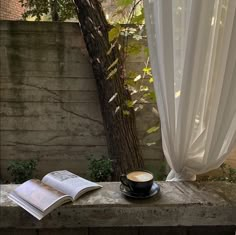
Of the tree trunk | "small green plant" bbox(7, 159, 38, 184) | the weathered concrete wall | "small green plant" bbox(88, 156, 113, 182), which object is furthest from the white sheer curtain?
"small green plant" bbox(7, 159, 38, 184)

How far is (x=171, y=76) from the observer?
904mm

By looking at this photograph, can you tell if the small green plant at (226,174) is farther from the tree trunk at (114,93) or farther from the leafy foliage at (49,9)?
the leafy foliage at (49,9)

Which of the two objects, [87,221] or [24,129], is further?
[24,129]

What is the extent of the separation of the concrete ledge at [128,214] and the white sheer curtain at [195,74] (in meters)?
0.15

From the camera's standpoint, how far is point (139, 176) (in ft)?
3.21

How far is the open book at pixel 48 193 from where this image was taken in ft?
2.87

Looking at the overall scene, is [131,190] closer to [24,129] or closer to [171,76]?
[171,76]

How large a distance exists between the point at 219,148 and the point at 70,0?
76.7 inches

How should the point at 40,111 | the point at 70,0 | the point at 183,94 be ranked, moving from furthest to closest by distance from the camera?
the point at 40,111 → the point at 70,0 → the point at 183,94

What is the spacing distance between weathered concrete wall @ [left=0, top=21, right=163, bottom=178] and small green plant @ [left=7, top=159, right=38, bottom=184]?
19 cm

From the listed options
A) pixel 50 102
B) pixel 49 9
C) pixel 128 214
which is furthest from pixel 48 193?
pixel 49 9

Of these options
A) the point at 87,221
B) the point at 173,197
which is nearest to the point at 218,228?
the point at 173,197

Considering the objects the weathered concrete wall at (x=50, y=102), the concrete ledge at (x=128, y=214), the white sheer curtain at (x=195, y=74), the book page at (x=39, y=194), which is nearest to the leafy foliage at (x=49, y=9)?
the weathered concrete wall at (x=50, y=102)

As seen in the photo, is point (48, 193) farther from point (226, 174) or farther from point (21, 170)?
point (21, 170)
